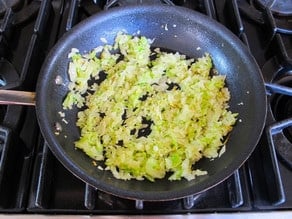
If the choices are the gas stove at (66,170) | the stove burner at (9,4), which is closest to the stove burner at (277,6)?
the gas stove at (66,170)

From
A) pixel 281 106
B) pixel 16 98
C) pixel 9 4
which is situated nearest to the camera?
pixel 16 98

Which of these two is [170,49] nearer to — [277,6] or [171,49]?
[171,49]

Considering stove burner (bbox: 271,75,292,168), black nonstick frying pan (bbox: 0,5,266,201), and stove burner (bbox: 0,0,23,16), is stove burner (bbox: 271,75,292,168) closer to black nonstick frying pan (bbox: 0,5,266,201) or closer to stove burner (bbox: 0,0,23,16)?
black nonstick frying pan (bbox: 0,5,266,201)

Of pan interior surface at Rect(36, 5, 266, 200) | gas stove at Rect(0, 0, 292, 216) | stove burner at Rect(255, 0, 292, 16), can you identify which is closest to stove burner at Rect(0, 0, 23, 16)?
gas stove at Rect(0, 0, 292, 216)

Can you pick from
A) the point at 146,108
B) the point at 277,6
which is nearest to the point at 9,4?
the point at 146,108

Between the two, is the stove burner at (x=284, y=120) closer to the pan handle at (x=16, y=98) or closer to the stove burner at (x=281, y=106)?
the stove burner at (x=281, y=106)

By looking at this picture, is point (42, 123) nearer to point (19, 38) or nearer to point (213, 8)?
point (19, 38)
